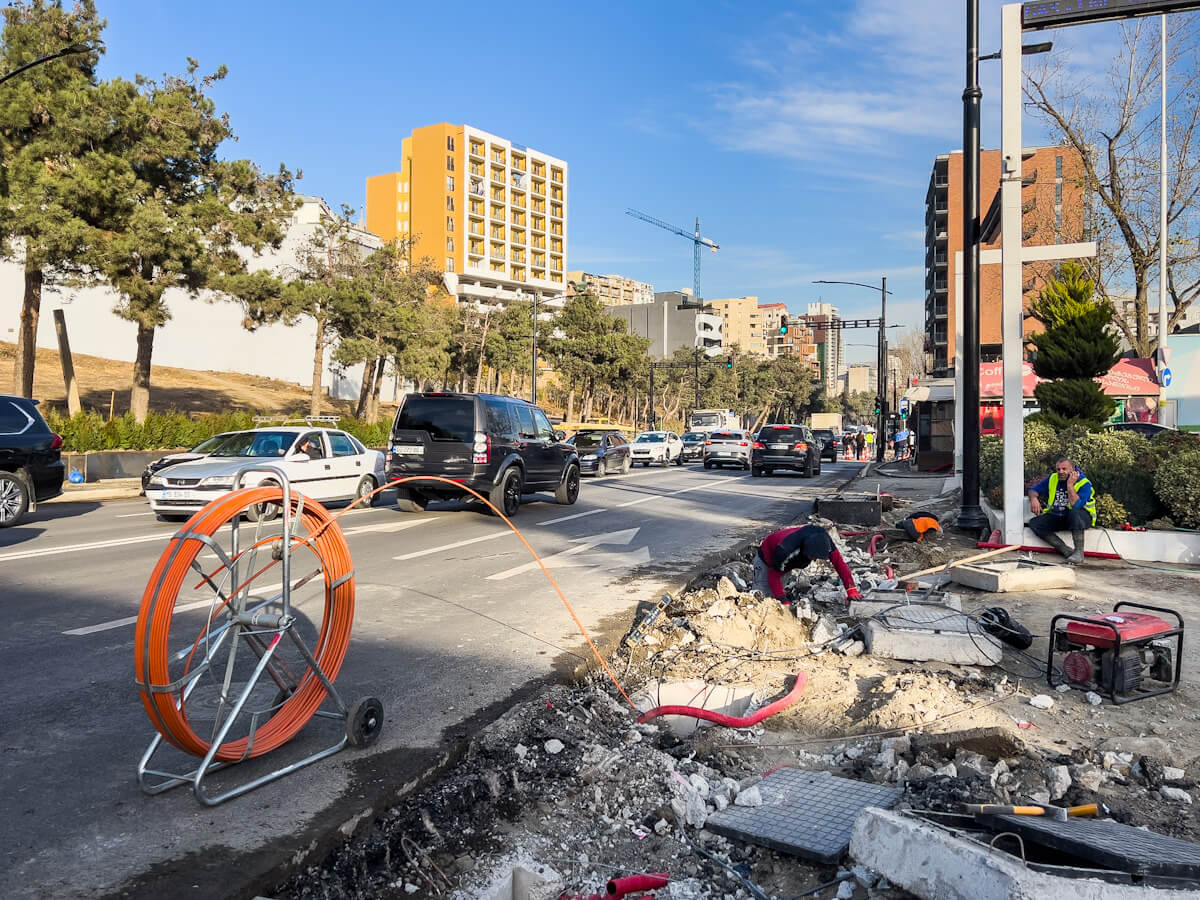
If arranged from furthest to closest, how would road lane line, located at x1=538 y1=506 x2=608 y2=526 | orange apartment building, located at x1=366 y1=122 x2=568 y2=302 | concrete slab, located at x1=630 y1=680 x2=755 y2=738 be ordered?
1. orange apartment building, located at x1=366 y1=122 x2=568 y2=302
2. road lane line, located at x1=538 y1=506 x2=608 y2=526
3. concrete slab, located at x1=630 y1=680 x2=755 y2=738

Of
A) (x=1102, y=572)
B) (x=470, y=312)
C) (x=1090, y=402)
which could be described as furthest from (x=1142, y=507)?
(x=470, y=312)

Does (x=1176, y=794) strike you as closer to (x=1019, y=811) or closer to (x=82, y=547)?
(x=1019, y=811)

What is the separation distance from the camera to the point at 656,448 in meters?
38.7

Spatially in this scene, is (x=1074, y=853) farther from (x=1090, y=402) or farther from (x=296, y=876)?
(x=1090, y=402)

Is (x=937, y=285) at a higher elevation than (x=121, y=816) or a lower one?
higher

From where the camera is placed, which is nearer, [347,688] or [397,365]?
[347,688]

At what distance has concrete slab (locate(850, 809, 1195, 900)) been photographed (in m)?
2.86

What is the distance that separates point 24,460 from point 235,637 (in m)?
11.5

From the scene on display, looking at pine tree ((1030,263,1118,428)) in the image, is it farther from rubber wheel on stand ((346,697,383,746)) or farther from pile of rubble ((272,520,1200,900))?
rubber wheel on stand ((346,697,383,746))

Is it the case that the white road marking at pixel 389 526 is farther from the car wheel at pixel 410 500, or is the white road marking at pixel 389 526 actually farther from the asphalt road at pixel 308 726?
the car wheel at pixel 410 500

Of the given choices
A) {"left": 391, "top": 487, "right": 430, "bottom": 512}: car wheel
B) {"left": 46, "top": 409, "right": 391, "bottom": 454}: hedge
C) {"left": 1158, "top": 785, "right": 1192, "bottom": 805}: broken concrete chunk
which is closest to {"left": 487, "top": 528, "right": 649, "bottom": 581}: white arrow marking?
{"left": 391, "top": 487, "right": 430, "bottom": 512}: car wheel

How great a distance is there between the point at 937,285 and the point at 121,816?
9747 centimetres

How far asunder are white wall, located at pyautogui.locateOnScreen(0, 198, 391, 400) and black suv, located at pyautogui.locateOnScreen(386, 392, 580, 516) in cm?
2416

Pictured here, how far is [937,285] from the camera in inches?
3615
